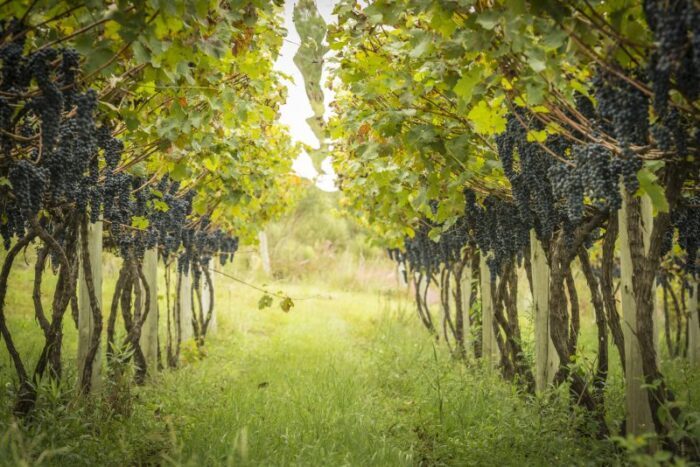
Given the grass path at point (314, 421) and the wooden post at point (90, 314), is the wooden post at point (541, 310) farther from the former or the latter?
the wooden post at point (90, 314)

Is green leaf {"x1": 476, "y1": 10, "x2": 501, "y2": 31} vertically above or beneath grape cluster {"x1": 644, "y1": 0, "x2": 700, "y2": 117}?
above

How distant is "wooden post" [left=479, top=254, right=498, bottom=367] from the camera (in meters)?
5.58

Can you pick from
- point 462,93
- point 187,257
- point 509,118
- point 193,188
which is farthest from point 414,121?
point 187,257

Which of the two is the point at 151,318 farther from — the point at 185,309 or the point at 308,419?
the point at 308,419

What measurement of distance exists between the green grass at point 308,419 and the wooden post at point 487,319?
0.25 meters

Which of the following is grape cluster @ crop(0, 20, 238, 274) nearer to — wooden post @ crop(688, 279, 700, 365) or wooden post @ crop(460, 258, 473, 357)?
wooden post @ crop(460, 258, 473, 357)

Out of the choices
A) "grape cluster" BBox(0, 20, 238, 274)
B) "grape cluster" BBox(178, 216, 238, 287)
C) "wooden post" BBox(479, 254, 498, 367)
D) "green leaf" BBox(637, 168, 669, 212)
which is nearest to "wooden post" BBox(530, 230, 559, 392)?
"wooden post" BBox(479, 254, 498, 367)

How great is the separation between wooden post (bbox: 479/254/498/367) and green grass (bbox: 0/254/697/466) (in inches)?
9.7

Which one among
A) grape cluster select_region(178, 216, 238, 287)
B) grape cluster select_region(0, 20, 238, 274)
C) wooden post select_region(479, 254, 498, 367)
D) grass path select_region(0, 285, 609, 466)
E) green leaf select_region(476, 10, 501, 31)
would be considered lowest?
grass path select_region(0, 285, 609, 466)

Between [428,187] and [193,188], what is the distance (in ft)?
9.62

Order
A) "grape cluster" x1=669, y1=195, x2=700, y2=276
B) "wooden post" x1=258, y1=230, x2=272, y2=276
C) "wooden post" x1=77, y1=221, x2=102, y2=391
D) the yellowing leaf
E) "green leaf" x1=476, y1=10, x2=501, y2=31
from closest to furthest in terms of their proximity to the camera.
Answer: "green leaf" x1=476, y1=10, x2=501, y2=31, the yellowing leaf, "grape cluster" x1=669, y1=195, x2=700, y2=276, "wooden post" x1=77, y1=221, x2=102, y2=391, "wooden post" x1=258, y1=230, x2=272, y2=276

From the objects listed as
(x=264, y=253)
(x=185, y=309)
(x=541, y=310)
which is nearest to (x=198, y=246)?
(x=185, y=309)

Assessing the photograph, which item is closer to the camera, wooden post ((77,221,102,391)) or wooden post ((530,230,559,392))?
wooden post ((77,221,102,391))

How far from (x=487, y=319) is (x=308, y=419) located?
2767 mm
